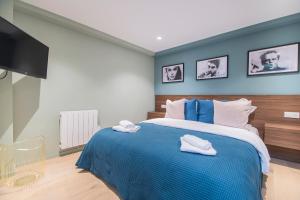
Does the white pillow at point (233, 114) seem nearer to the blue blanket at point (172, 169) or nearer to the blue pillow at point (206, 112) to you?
the blue pillow at point (206, 112)

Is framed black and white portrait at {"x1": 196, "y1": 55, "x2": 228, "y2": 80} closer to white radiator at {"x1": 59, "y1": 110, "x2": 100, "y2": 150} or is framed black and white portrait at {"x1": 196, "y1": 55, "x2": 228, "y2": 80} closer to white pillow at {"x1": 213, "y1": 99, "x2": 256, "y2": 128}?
white pillow at {"x1": 213, "y1": 99, "x2": 256, "y2": 128}

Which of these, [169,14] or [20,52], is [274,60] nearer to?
[169,14]

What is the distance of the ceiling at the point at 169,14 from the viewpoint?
7.03 ft

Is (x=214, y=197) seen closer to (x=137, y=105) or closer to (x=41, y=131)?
(x=41, y=131)

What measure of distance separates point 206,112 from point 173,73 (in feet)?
5.28

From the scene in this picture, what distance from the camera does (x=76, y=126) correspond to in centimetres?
284

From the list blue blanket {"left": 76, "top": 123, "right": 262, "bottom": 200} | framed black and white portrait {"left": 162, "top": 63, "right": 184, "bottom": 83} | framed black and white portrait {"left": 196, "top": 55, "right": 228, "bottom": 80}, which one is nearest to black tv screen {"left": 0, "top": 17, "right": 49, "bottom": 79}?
blue blanket {"left": 76, "top": 123, "right": 262, "bottom": 200}

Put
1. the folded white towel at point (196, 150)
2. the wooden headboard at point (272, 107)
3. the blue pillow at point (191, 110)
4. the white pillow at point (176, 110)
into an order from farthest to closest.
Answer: the white pillow at point (176, 110) < the blue pillow at point (191, 110) < the wooden headboard at point (272, 107) < the folded white towel at point (196, 150)

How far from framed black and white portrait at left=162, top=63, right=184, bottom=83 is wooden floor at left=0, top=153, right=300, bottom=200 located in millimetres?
2572

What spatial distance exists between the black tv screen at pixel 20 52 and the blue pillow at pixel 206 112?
104 inches

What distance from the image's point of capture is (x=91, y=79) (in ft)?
10.3

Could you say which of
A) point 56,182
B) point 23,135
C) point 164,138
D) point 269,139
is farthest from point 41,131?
point 269,139

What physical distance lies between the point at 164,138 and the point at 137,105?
236 cm

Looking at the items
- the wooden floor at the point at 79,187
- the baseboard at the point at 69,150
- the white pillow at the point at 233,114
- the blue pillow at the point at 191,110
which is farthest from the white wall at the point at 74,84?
the white pillow at the point at 233,114
